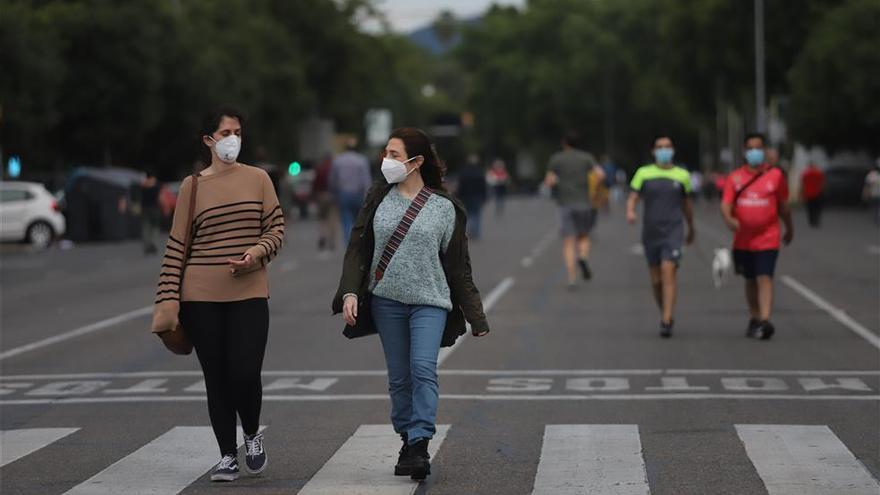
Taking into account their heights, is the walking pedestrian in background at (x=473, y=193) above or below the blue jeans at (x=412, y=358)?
below

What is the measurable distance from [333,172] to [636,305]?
35.2 feet

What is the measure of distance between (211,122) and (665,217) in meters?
7.88

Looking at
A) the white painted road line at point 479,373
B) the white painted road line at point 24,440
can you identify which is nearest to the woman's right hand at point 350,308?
the white painted road line at point 24,440

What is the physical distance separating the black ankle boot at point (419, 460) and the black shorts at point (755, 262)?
7.53 meters

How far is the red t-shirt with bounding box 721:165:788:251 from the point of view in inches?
611

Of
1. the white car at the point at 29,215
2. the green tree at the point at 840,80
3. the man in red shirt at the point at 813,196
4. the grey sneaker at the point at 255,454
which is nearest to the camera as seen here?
the grey sneaker at the point at 255,454

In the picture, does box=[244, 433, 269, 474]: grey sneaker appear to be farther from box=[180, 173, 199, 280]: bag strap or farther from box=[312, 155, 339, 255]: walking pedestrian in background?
box=[312, 155, 339, 255]: walking pedestrian in background

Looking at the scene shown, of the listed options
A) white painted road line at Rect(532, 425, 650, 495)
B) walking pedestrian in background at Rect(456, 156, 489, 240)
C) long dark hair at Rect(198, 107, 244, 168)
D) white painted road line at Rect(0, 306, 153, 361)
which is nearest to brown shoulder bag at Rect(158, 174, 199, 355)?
long dark hair at Rect(198, 107, 244, 168)

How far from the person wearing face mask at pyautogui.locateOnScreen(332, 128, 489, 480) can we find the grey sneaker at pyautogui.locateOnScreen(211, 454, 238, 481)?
0.78m

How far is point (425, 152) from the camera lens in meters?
8.59

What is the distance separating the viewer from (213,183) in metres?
8.61

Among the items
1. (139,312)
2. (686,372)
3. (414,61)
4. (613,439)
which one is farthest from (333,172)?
(414,61)

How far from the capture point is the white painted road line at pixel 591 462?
27.5ft

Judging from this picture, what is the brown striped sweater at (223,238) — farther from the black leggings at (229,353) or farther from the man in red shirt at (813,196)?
the man in red shirt at (813,196)
